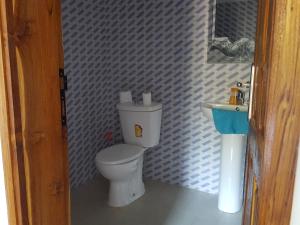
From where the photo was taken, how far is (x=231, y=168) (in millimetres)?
2318

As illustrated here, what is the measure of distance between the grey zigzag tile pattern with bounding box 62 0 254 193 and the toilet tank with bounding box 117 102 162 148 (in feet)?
0.59

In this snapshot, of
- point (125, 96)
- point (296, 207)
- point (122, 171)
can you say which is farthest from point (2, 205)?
point (125, 96)

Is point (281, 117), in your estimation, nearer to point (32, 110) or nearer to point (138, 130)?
point (32, 110)

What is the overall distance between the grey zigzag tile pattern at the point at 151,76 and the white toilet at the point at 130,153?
0.76 feet

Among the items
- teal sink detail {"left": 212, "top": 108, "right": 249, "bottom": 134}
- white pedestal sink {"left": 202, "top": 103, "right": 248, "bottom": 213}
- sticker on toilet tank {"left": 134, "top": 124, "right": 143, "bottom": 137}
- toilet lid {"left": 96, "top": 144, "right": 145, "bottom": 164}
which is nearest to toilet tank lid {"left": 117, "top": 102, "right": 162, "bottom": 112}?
sticker on toilet tank {"left": 134, "top": 124, "right": 143, "bottom": 137}

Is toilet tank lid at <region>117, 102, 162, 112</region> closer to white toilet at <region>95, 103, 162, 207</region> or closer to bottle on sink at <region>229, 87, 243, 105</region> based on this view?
white toilet at <region>95, 103, 162, 207</region>

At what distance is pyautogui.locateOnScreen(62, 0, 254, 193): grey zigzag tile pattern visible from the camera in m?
2.52

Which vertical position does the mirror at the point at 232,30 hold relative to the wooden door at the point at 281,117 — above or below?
above

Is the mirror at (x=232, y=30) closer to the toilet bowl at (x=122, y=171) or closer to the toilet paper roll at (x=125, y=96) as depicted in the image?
the toilet paper roll at (x=125, y=96)

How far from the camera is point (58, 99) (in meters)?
0.98

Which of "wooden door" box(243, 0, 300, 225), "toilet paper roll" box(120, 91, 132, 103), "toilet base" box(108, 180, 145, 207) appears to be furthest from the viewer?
"toilet paper roll" box(120, 91, 132, 103)

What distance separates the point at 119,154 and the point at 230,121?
0.92 meters

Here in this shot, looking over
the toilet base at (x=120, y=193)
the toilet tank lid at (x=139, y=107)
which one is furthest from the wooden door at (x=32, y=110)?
the toilet tank lid at (x=139, y=107)

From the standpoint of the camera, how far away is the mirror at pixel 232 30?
7.60ft
